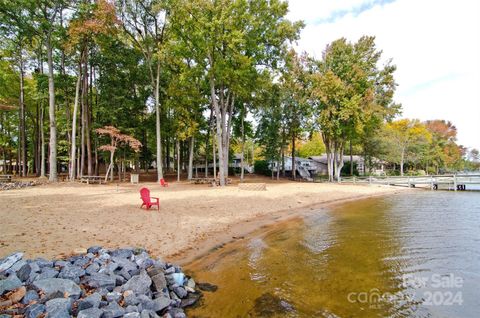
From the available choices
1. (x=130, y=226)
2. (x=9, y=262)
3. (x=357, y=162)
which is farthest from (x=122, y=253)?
(x=357, y=162)

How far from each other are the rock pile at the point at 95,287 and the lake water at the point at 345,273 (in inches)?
23.7

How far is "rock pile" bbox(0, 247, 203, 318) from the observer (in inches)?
130

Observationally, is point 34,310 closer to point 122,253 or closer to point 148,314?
point 148,314

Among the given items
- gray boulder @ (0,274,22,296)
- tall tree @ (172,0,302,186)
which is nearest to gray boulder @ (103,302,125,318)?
gray boulder @ (0,274,22,296)

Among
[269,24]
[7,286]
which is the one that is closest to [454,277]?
[7,286]

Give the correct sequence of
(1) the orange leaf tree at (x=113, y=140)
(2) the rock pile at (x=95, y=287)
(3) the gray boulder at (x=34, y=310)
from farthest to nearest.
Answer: (1) the orange leaf tree at (x=113, y=140)
(2) the rock pile at (x=95, y=287)
(3) the gray boulder at (x=34, y=310)

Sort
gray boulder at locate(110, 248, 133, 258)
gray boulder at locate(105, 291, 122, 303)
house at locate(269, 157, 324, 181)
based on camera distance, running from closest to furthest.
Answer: gray boulder at locate(105, 291, 122, 303)
gray boulder at locate(110, 248, 133, 258)
house at locate(269, 157, 324, 181)

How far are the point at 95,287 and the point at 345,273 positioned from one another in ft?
15.9

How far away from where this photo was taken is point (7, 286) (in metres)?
3.52

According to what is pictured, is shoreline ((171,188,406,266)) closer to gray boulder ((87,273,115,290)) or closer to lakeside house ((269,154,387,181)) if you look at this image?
gray boulder ((87,273,115,290))

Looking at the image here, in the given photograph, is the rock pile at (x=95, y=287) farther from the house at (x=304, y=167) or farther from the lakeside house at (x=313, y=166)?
the house at (x=304, y=167)

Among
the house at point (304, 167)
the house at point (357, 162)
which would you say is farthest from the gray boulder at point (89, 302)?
the house at point (357, 162)

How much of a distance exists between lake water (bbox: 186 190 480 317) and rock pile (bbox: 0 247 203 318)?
0.60 metres

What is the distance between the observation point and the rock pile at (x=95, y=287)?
331 centimetres
